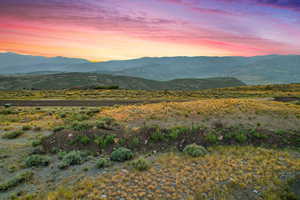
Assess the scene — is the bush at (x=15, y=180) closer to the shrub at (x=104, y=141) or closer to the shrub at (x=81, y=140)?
the shrub at (x=81, y=140)

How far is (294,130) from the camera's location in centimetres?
1304

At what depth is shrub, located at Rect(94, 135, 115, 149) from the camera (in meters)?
11.4

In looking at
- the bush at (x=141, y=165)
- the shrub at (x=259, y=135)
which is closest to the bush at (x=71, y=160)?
the bush at (x=141, y=165)

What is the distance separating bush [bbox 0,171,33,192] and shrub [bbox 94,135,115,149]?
404cm

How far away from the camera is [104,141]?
11453mm

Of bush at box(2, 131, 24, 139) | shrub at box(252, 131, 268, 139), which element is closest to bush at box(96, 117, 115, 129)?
bush at box(2, 131, 24, 139)

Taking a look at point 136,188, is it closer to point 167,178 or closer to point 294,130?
point 167,178

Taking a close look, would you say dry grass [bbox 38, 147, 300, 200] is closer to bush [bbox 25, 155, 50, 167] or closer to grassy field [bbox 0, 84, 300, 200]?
grassy field [bbox 0, 84, 300, 200]

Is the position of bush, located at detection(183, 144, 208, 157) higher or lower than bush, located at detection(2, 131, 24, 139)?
higher

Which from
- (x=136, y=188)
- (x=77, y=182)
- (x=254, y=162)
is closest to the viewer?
(x=136, y=188)

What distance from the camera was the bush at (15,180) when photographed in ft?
23.6

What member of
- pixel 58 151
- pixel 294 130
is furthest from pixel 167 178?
pixel 294 130

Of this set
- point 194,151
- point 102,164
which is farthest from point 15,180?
point 194,151

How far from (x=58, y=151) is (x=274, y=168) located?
12.6 m
